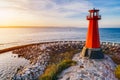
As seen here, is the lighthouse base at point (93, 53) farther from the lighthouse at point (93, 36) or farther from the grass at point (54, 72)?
the grass at point (54, 72)

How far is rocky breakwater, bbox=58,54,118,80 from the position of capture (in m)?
21.6

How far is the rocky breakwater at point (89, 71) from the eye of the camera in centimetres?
2162

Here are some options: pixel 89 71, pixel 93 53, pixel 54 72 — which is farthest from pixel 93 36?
pixel 54 72

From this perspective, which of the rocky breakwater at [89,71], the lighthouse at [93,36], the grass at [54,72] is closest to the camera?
the grass at [54,72]

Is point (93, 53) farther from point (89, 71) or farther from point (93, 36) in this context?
point (89, 71)

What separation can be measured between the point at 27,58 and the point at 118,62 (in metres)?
14.8

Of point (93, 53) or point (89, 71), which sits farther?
point (93, 53)

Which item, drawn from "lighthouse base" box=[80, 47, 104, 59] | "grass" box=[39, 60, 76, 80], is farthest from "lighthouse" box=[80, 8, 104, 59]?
"grass" box=[39, 60, 76, 80]

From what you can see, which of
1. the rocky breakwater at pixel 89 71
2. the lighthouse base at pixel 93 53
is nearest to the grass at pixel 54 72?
the rocky breakwater at pixel 89 71

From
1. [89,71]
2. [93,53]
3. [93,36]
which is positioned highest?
[93,36]

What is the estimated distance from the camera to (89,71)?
75.7ft

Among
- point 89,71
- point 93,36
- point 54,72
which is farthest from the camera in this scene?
point 93,36

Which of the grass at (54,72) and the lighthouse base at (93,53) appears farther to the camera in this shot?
the lighthouse base at (93,53)

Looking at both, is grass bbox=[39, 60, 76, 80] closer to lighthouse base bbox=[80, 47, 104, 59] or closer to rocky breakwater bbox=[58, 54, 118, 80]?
rocky breakwater bbox=[58, 54, 118, 80]
